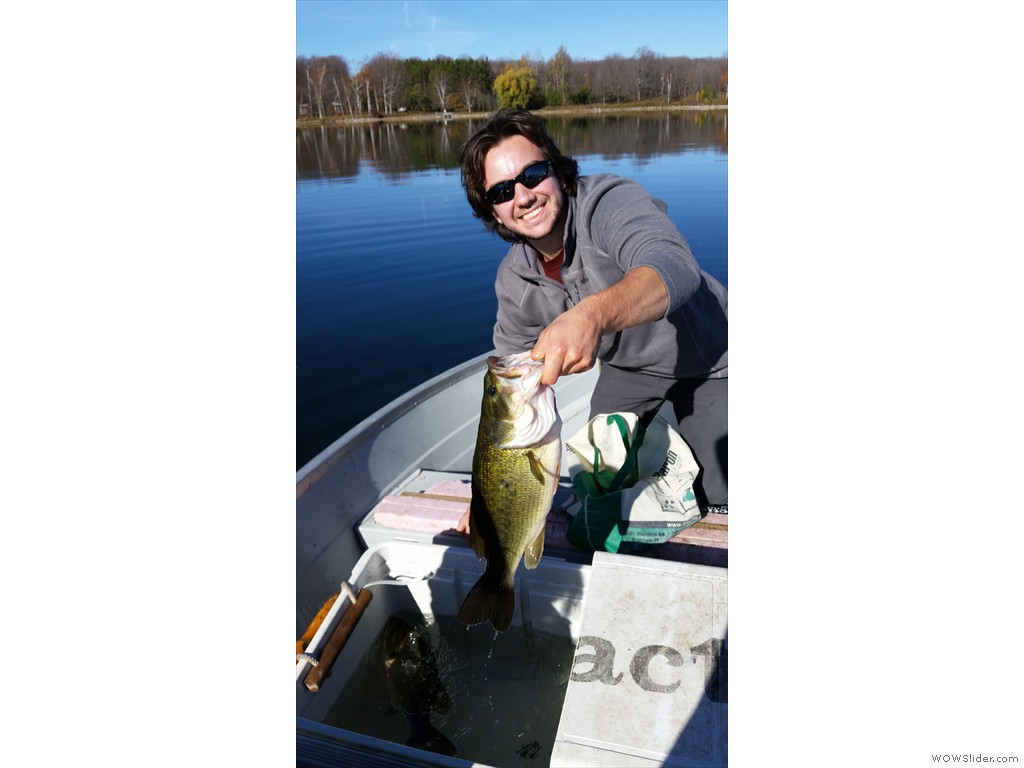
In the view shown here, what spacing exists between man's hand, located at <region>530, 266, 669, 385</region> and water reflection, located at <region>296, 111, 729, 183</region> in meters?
15.5

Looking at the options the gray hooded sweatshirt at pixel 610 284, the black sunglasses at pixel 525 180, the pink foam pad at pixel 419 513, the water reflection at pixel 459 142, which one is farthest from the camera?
the water reflection at pixel 459 142

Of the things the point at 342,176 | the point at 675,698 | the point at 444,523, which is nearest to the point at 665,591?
the point at 675,698

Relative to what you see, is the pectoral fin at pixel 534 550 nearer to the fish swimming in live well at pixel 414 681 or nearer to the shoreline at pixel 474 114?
the fish swimming in live well at pixel 414 681

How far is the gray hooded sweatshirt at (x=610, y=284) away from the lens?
2.36 m

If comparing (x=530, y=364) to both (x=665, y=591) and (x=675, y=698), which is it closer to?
(x=665, y=591)

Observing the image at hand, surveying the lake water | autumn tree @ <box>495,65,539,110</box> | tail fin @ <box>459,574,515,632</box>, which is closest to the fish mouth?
tail fin @ <box>459,574,515,632</box>

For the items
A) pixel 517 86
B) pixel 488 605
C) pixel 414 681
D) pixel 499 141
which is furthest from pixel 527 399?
pixel 517 86

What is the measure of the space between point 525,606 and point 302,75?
182 feet

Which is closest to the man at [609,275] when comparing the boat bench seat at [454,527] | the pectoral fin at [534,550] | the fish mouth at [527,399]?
the fish mouth at [527,399]

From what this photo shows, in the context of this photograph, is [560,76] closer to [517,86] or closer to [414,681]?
[517,86]

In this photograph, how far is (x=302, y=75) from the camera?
4894 cm

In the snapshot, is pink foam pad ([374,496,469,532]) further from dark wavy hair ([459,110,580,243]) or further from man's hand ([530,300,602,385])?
man's hand ([530,300,602,385])

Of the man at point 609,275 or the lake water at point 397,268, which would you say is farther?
the lake water at point 397,268

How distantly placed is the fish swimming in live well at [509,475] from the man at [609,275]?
0.66 ft
